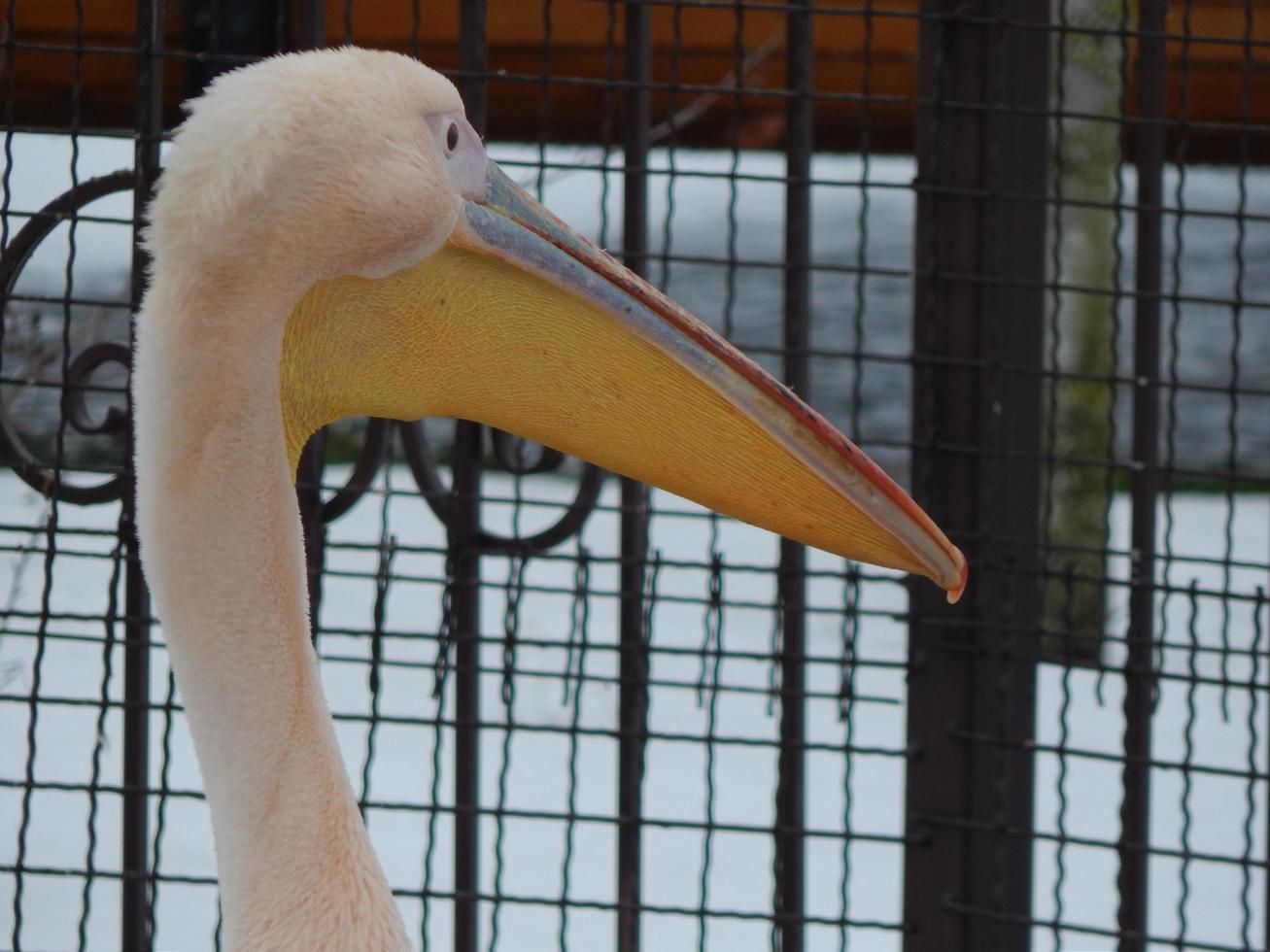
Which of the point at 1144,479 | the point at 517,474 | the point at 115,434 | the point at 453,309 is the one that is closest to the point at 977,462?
the point at 1144,479

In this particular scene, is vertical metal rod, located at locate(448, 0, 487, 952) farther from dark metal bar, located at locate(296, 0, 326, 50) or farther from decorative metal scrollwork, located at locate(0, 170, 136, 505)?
decorative metal scrollwork, located at locate(0, 170, 136, 505)

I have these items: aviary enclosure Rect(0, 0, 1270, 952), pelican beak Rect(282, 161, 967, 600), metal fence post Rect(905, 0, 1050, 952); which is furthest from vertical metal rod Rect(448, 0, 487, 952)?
pelican beak Rect(282, 161, 967, 600)

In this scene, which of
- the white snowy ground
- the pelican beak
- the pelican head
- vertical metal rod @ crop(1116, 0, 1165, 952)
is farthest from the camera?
the white snowy ground

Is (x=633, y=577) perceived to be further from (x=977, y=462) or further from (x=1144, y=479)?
(x=1144, y=479)

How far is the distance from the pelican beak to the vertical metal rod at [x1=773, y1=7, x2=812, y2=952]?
556 mm

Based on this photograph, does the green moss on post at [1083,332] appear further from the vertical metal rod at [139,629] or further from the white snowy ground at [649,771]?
the vertical metal rod at [139,629]

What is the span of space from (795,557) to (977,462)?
22 centimetres

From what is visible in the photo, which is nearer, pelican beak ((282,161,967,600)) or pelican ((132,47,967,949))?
pelican ((132,47,967,949))

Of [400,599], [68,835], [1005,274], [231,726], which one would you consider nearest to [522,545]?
[1005,274]

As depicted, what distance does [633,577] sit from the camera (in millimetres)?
1686

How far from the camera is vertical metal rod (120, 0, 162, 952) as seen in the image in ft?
5.31

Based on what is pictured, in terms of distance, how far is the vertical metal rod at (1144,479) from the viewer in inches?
63.7

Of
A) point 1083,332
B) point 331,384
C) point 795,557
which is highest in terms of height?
point 1083,332

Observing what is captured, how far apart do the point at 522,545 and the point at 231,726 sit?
790mm
